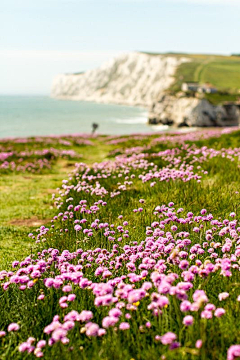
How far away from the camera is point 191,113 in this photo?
86.9 meters

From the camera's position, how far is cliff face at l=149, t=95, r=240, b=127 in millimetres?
87125

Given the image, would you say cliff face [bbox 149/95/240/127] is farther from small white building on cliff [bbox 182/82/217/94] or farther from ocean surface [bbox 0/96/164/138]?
small white building on cliff [bbox 182/82/217/94]

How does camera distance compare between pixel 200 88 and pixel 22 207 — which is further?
pixel 200 88

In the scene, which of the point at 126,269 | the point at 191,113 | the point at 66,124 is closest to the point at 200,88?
the point at 191,113

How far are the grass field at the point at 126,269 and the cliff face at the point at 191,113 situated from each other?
7893 cm

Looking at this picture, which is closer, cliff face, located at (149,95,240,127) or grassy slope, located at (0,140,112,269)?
grassy slope, located at (0,140,112,269)

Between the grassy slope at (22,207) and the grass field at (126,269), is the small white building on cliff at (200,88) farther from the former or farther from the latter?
the grass field at (126,269)

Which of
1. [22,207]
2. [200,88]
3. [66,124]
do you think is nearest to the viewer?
[22,207]

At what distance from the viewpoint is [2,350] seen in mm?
3021

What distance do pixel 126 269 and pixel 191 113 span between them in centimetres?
8709

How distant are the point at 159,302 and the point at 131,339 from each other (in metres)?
0.78

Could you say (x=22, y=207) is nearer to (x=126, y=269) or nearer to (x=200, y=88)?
(x=126, y=269)

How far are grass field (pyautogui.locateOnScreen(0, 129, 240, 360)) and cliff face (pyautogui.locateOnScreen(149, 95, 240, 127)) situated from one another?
259 feet

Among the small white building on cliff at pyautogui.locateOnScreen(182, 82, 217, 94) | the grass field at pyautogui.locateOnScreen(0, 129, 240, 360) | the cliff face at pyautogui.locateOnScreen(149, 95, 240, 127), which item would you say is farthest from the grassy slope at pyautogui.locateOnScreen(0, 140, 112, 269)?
the small white building on cliff at pyautogui.locateOnScreen(182, 82, 217, 94)
